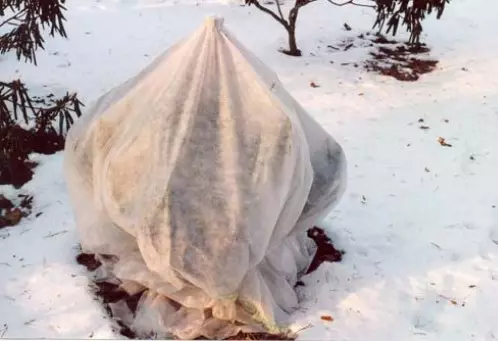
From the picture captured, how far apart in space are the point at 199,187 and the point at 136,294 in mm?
986

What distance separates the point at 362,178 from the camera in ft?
17.2

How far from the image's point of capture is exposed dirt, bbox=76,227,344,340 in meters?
3.50

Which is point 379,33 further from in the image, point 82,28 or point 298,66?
point 82,28

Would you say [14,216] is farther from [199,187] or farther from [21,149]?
[199,187]

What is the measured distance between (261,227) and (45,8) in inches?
113

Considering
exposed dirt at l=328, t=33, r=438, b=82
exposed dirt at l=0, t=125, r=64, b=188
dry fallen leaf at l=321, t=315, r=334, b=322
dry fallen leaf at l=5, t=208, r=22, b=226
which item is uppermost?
exposed dirt at l=328, t=33, r=438, b=82

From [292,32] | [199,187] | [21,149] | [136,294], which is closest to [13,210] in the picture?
[21,149]

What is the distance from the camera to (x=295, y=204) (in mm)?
3479

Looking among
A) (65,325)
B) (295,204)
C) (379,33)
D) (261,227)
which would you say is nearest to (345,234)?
(295,204)

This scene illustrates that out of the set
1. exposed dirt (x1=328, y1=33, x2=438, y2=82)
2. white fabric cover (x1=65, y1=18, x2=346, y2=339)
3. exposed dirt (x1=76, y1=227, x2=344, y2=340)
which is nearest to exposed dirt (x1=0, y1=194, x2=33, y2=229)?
exposed dirt (x1=76, y1=227, x2=344, y2=340)

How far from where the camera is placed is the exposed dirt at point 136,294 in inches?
138

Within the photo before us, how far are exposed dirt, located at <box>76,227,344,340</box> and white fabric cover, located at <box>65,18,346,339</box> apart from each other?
58 mm

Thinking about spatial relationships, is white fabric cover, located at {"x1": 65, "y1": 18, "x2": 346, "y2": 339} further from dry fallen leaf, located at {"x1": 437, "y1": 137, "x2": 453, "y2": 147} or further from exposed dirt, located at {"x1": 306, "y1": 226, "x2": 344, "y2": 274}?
dry fallen leaf, located at {"x1": 437, "y1": 137, "x2": 453, "y2": 147}

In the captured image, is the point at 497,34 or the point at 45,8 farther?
the point at 497,34
